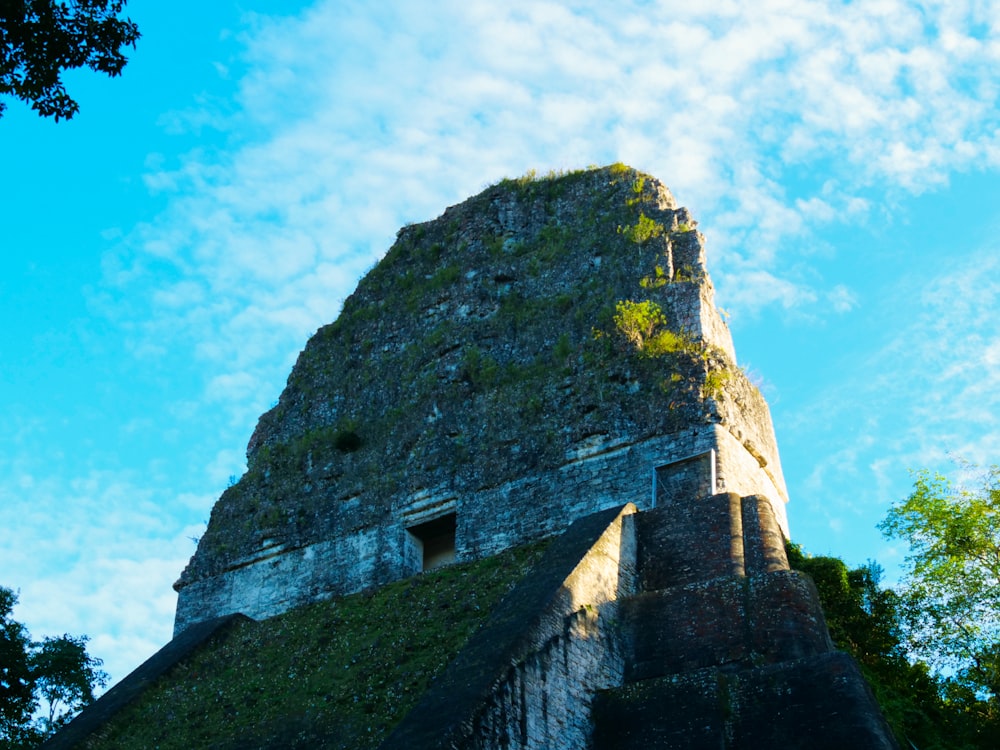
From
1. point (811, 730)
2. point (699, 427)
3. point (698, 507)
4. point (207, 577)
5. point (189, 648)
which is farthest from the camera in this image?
point (207, 577)

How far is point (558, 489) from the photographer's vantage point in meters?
16.5

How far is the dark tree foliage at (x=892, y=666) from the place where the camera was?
12.9m

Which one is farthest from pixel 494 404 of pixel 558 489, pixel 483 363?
pixel 558 489

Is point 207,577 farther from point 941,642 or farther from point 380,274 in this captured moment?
point 941,642

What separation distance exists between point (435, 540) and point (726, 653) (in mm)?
7316

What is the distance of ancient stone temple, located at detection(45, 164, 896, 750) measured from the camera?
11234 millimetres

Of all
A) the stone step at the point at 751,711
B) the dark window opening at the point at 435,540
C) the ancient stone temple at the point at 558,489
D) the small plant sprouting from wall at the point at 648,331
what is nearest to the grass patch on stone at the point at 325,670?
the ancient stone temple at the point at 558,489

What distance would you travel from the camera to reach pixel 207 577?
19641 millimetres

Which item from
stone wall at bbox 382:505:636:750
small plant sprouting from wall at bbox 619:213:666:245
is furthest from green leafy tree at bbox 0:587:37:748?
small plant sprouting from wall at bbox 619:213:666:245

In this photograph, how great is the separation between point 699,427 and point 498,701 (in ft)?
20.4

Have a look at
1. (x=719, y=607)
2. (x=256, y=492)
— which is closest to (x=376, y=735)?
(x=719, y=607)

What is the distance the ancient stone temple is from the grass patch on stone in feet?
1.83

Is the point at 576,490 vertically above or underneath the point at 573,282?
underneath

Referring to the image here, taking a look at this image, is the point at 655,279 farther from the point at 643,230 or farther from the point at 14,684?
the point at 14,684
